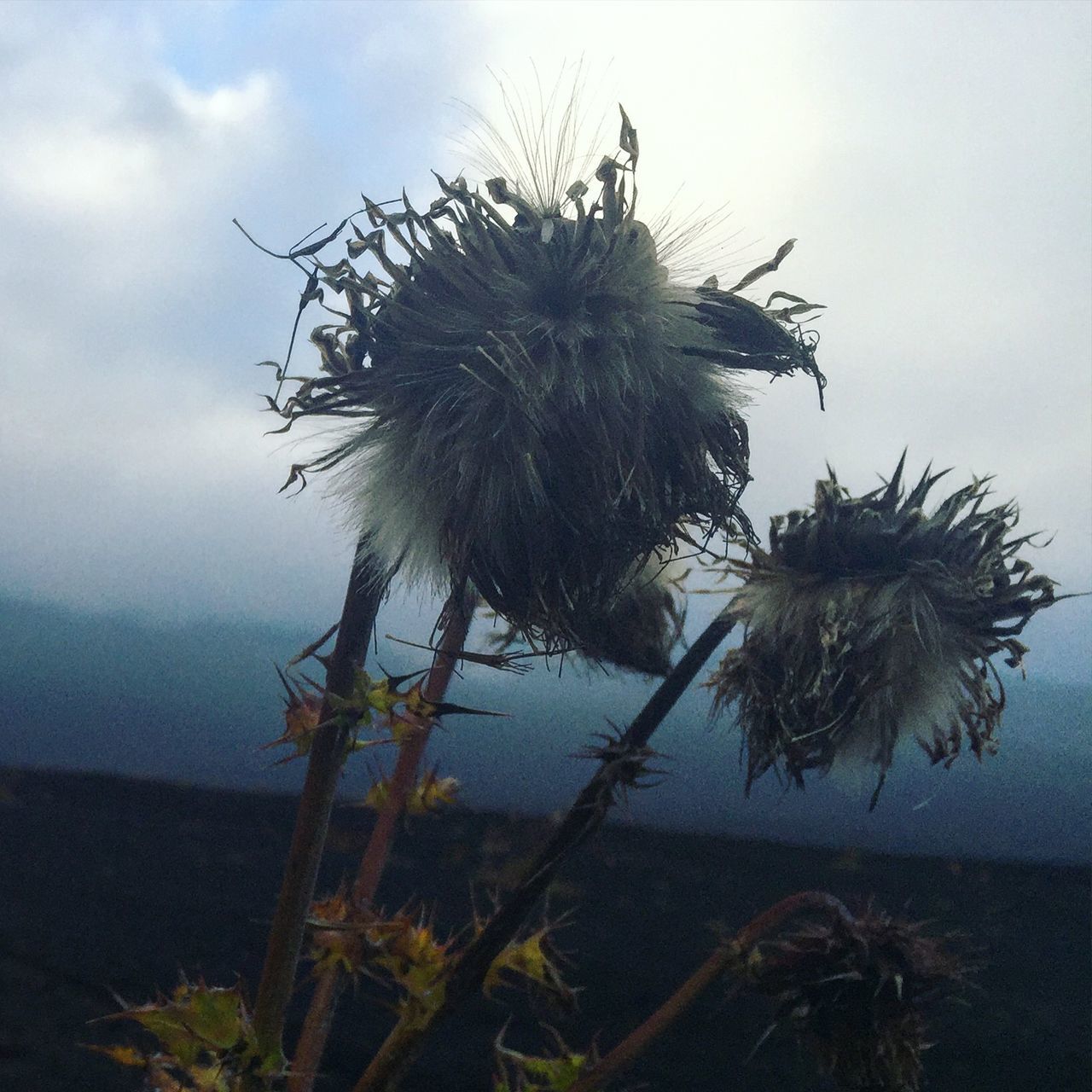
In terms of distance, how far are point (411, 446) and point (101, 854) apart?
1.09 metres

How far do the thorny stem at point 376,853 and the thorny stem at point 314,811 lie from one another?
0.13 m

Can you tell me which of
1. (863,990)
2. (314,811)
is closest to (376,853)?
(314,811)

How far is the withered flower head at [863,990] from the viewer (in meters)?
0.71

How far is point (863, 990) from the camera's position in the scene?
713 millimetres

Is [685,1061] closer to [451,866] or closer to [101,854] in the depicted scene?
[451,866]

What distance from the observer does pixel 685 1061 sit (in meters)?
1.31

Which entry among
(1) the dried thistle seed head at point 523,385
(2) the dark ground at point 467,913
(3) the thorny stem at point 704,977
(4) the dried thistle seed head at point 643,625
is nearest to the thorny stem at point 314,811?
(1) the dried thistle seed head at point 523,385

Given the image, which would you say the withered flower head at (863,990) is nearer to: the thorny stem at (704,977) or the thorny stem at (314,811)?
the thorny stem at (704,977)

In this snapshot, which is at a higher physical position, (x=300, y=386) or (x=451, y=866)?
(x=300, y=386)

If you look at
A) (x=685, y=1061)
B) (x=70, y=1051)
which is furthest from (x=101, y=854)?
(x=685, y=1061)

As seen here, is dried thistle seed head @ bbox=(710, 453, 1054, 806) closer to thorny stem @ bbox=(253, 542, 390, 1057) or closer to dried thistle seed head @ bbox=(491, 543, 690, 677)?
dried thistle seed head @ bbox=(491, 543, 690, 677)

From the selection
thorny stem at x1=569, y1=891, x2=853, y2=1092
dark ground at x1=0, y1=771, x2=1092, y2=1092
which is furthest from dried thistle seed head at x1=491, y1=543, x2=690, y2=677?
dark ground at x1=0, y1=771, x2=1092, y2=1092

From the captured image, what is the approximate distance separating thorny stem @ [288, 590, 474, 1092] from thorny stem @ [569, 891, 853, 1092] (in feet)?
0.87

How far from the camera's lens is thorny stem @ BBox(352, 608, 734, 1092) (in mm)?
713
